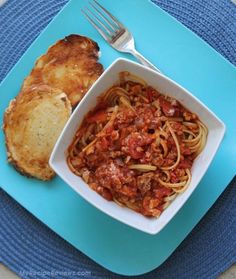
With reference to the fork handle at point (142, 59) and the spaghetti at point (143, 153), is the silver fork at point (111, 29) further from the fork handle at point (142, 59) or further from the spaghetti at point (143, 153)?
the spaghetti at point (143, 153)

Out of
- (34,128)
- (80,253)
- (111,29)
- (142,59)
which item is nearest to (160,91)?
(142,59)

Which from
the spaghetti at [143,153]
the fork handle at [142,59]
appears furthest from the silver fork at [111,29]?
the spaghetti at [143,153]

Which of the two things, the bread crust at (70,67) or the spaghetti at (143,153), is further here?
the bread crust at (70,67)

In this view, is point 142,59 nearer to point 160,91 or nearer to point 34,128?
point 160,91

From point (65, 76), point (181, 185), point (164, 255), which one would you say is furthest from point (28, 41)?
point (164, 255)

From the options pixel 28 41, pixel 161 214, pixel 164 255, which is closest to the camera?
pixel 161 214

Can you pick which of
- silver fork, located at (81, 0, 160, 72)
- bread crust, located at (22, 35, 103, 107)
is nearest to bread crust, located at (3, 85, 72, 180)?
bread crust, located at (22, 35, 103, 107)

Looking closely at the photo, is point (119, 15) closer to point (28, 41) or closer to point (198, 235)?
point (28, 41)
